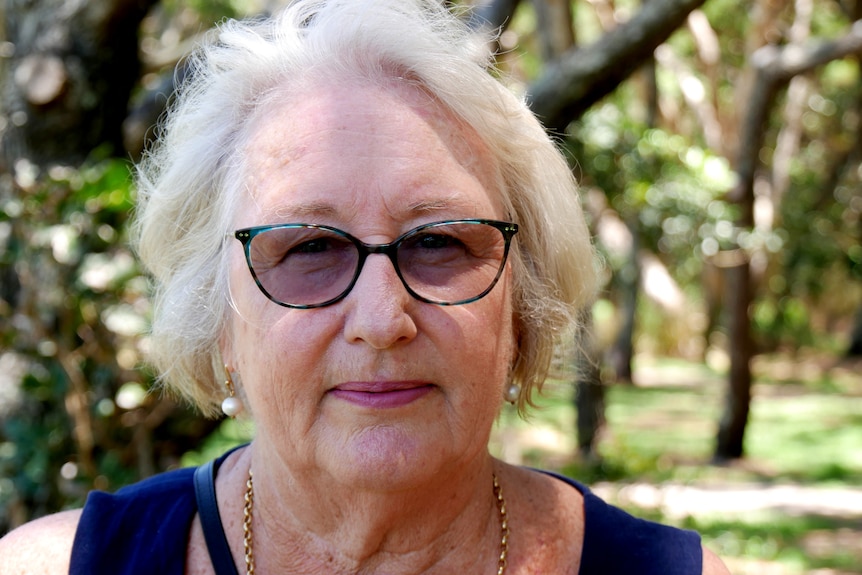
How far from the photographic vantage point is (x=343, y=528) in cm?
173

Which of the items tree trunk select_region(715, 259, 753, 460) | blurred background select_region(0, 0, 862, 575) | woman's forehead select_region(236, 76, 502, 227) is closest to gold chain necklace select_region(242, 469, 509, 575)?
blurred background select_region(0, 0, 862, 575)

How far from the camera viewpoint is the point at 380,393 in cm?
154

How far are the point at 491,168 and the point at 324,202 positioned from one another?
357mm

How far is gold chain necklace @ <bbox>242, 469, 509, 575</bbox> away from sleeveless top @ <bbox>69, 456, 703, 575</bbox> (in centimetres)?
13

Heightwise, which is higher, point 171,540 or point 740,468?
point 171,540

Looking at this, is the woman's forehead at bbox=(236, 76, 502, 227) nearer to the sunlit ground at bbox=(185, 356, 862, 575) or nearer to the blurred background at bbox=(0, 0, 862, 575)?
the blurred background at bbox=(0, 0, 862, 575)

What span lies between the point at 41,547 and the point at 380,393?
829 mm

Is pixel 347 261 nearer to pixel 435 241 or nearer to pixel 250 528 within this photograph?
pixel 435 241

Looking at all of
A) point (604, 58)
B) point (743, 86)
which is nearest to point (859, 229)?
point (743, 86)

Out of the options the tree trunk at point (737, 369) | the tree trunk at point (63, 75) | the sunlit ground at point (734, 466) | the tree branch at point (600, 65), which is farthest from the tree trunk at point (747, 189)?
the tree trunk at point (63, 75)

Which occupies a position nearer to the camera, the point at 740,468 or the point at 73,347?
the point at 73,347

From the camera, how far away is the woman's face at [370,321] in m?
1.54

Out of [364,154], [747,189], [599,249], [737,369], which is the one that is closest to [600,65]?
[364,154]

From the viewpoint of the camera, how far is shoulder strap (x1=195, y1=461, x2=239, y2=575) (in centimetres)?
179
